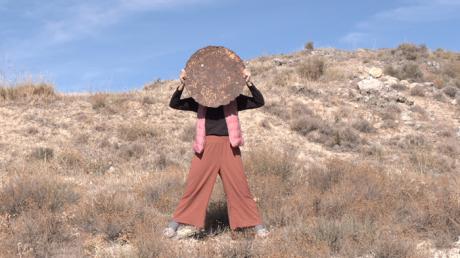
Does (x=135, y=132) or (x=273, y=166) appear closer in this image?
(x=273, y=166)

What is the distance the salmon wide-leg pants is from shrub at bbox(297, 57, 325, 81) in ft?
46.0

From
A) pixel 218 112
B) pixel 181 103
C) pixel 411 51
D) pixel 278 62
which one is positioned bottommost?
pixel 218 112

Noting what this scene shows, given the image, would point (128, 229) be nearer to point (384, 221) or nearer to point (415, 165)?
point (384, 221)

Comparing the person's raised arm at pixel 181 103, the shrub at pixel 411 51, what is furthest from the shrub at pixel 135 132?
the shrub at pixel 411 51

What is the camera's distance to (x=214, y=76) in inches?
227

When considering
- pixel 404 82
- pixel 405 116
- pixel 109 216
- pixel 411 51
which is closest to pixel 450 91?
pixel 404 82

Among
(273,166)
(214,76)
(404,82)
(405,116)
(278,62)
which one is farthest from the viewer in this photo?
(278,62)

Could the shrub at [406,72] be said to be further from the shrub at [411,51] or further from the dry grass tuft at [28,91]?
the dry grass tuft at [28,91]

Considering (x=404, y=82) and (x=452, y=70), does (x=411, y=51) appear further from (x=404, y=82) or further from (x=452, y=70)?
(x=404, y=82)

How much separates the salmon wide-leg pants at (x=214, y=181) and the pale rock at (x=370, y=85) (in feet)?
44.2

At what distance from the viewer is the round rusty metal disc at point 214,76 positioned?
5703 mm

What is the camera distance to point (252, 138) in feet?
43.4

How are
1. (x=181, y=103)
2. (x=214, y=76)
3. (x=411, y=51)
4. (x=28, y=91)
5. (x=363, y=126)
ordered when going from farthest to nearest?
(x=411, y=51) < (x=363, y=126) < (x=28, y=91) < (x=181, y=103) < (x=214, y=76)

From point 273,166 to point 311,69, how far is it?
38.5 ft
